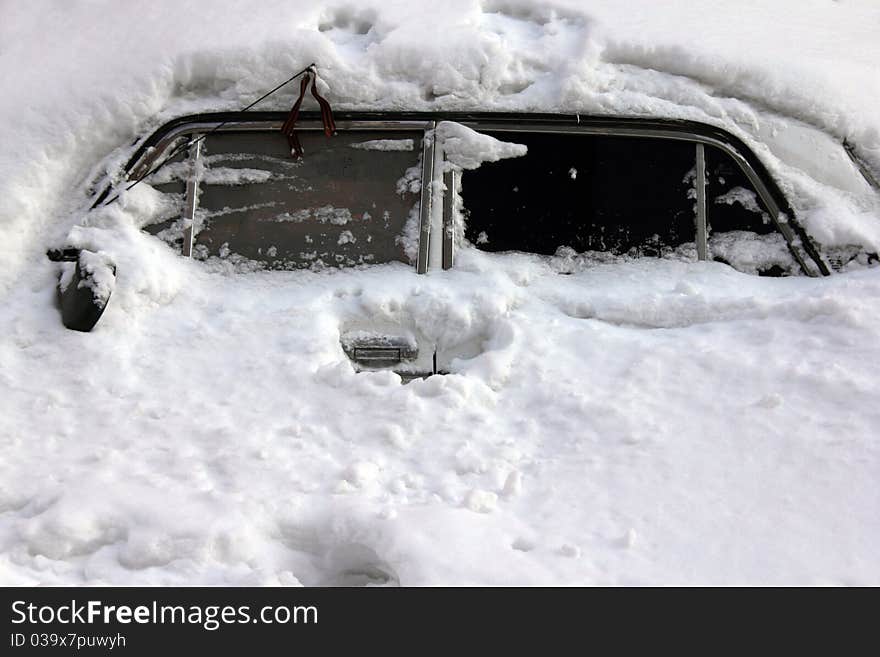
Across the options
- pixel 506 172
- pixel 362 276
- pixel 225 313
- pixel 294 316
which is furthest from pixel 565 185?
pixel 225 313

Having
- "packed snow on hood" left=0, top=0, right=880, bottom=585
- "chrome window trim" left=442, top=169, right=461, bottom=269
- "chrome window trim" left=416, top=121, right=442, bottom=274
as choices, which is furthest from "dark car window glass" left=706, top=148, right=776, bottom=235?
"chrome window trim" left=416, top=121, right=442, bottom=274

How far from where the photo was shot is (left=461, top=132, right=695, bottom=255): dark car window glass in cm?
405

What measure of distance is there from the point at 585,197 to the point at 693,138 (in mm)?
586

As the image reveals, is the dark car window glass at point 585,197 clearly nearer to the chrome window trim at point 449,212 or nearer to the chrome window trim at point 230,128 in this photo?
the chrome window trim at point 449,212

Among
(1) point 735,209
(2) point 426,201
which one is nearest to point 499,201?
(2) point 426,201

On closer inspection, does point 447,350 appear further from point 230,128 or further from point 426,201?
point 230,128

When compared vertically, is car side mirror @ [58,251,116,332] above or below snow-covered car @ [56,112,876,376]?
below

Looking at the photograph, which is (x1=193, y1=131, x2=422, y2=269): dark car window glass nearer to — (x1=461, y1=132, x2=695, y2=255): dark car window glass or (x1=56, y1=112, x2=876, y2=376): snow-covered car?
(x1=56, y1=112, x2=876, y2=376): snow-covered car

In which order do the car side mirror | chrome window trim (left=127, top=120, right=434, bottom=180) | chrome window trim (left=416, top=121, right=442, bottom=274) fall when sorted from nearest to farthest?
the car side mirror, chrome window trim (left=416, top=121, right=442, bottom=274), chrome window trim (left=127, top=120, right=434, bottom=180)

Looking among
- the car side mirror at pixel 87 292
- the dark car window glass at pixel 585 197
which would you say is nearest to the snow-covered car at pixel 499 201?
the dark car window glass at pixel 585 197

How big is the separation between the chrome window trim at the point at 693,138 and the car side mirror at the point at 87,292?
1765mm

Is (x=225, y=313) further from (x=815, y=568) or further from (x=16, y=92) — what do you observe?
(x=815, y=568)

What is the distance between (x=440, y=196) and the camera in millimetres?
4074

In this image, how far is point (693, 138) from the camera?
13.4 feet
